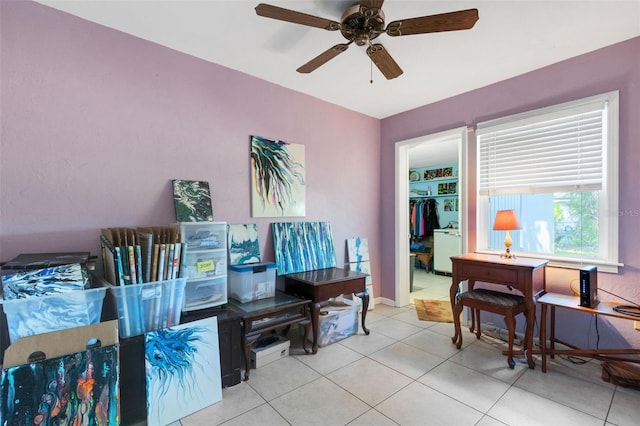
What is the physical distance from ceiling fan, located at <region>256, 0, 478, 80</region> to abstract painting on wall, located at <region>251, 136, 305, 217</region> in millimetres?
1155

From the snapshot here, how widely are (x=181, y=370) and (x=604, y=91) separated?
378 cm

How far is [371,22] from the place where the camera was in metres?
1.74

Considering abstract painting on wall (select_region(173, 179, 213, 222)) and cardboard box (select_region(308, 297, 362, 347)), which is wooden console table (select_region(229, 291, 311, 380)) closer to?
cardboard box (select_region(308, 297, 362, 347))

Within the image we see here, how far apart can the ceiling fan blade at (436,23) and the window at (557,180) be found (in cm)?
167

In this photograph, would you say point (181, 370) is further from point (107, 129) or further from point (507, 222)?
point (507, 222)

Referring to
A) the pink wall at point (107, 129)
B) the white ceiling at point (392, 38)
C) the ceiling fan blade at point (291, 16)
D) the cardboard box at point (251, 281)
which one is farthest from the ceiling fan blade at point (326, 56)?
the cardboard box at point (251, 281)

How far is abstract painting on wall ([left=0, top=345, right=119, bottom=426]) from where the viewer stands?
130cm

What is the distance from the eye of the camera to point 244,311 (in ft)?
7.30

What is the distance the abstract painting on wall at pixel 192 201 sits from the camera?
232 centimetres

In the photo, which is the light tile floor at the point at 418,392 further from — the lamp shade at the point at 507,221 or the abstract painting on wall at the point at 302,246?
the lamp shade at the point at 507,221

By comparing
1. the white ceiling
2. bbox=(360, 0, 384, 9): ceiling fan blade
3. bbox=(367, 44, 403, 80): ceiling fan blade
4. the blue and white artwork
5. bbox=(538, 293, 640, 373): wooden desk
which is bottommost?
bbox=(538, 293, 640, 373): wooden desk

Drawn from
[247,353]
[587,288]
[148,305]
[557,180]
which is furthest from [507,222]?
[148,305]

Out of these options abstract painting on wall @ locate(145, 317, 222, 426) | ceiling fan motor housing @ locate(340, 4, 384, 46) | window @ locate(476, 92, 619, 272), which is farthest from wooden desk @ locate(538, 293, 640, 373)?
abstract painting on wall @ locate(145, 317, 222, 426)

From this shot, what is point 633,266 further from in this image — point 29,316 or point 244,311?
point 29,316
